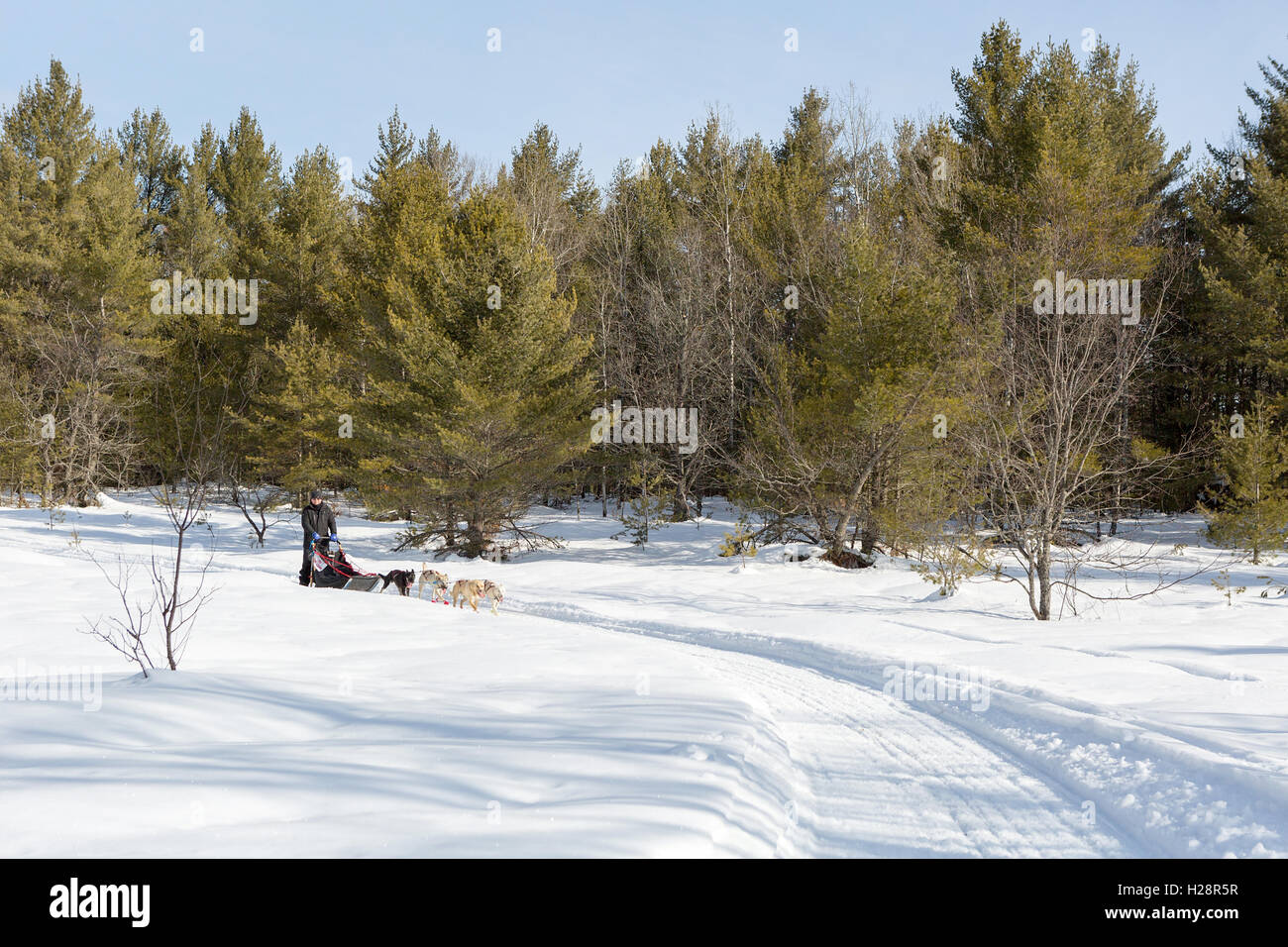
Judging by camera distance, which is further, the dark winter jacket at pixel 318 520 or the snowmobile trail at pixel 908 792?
the dark winter jacket at pixel 318 520

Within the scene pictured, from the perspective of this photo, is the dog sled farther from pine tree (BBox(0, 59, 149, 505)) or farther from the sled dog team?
pine tree (BBox(0, 59, 149, 505))

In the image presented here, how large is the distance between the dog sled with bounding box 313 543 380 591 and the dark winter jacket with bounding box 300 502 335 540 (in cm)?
→ 26

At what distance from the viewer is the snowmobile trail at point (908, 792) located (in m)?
3.75

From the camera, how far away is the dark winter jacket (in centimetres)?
1286

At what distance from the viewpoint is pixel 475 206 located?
1880 centimetres

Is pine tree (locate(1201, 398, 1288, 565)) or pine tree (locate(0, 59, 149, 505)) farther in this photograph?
pine tree (locate(0, 59, 149, 505))

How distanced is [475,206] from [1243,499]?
804 inches

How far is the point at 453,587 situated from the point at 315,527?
257 centimetres

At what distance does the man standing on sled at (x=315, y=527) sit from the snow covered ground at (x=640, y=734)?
4.83ft
